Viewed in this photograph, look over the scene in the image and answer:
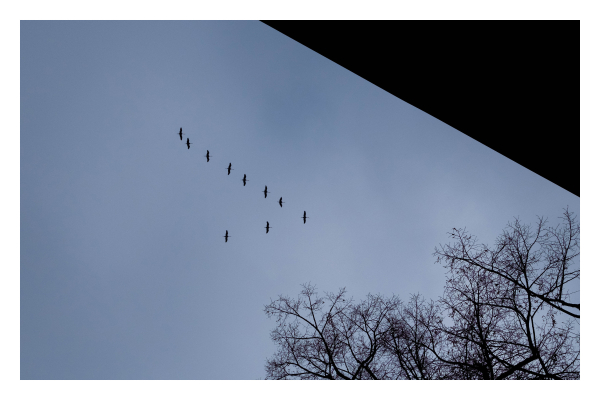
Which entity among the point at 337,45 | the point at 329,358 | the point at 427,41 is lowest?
the point at 329,358

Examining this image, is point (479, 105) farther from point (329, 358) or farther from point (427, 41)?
point (329, 358)

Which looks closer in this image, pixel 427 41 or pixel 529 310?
pixel 427 41

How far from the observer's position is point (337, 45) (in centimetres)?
773

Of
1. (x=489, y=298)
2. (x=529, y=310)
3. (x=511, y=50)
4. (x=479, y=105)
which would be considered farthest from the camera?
(x=489, y=298)

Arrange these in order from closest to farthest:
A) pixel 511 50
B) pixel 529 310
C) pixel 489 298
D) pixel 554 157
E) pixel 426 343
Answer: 1. pixel 511 50
2. pixel 554 157
3. pixel 529 310
4. pixel 489 298
5. pixel 426 343

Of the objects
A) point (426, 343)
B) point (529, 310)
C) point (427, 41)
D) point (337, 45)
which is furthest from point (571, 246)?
point (337, 45)

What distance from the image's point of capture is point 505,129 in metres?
8.10

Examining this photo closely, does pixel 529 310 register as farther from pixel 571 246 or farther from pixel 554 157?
pixel 554 157

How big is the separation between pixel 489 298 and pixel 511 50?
1138 centimetres

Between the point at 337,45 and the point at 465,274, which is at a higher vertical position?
the point at 337,45

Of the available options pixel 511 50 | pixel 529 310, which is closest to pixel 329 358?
pixel 529 310
